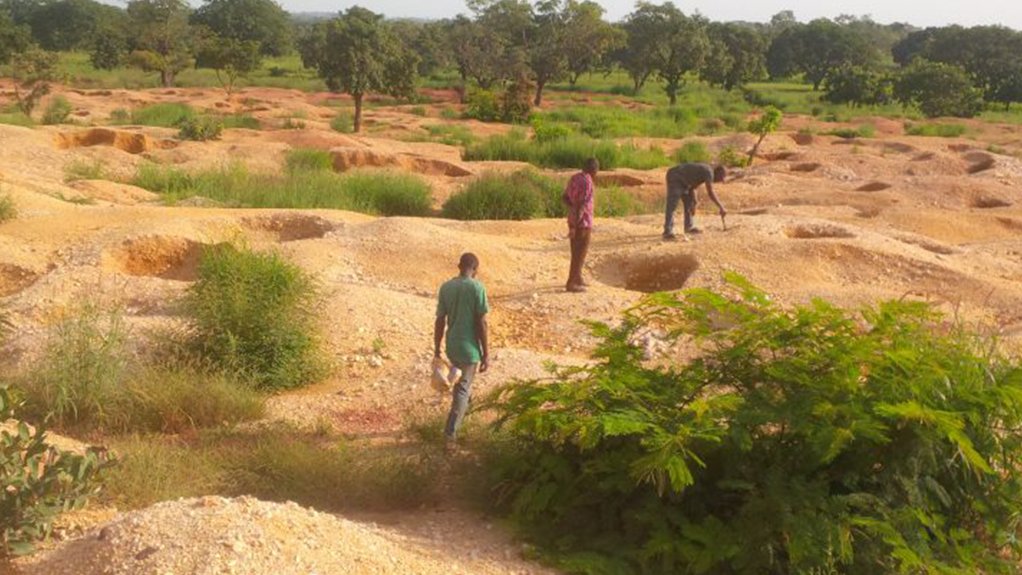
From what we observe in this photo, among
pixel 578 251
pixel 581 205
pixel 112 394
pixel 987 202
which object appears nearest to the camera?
pixel 112 394

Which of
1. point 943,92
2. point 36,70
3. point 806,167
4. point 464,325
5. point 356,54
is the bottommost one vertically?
point 806,167

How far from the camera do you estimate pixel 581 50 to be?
3981 centimetres

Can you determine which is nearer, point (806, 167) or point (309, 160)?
point (309, 160)

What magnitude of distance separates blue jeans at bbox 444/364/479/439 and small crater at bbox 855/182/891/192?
12383 millimetres

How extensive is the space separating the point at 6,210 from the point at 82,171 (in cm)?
505

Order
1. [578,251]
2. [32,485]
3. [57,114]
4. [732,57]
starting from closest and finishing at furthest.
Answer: [32,485] < [578,251] < [57,114] < [732,57]

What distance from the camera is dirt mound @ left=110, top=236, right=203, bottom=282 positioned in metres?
9.24

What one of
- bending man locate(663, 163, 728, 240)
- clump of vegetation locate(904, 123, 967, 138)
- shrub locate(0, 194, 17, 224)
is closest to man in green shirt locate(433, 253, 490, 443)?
bending man locate(663, 163, 728, 240)

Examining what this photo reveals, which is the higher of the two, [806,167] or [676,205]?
[676,205]

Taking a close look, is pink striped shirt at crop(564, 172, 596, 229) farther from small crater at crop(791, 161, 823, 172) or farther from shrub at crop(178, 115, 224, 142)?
shrub at crop(178, 115, 224, 142)

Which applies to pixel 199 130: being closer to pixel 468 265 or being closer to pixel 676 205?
pixel 676 205

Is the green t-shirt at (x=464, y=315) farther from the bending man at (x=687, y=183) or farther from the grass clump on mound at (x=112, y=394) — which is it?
the bending man at (x=687, y=183)

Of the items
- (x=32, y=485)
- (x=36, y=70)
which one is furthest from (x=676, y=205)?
(x=36, y=70)

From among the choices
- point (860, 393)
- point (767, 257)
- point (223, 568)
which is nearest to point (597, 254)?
point (767, 257)
